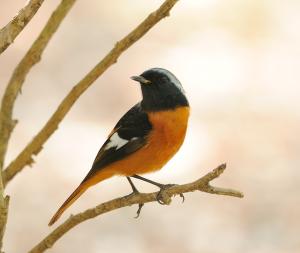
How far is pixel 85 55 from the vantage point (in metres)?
8.99

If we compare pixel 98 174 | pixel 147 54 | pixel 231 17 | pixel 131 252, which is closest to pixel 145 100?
pixel 98 174

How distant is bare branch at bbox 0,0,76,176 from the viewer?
A: 325 cm

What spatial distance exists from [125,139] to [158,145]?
5.9 inches

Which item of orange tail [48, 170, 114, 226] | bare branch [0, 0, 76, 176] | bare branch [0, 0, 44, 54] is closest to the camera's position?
bare branch [0, 0, 44, 54]

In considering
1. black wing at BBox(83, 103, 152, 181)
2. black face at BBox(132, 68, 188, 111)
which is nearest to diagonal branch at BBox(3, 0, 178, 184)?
black wing at BBox(83, 103, 152, 181)

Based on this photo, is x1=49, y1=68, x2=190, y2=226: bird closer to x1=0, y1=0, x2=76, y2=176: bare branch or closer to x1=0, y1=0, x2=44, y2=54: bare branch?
x1=0, y1=0, x2=76, y2=176: bare branch

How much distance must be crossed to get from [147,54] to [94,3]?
177 centimetres

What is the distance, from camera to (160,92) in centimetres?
395

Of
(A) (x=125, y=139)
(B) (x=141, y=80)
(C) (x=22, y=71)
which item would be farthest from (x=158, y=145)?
(C) (x=22, y=71)

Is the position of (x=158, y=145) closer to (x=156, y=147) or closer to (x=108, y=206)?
(x=156, y=147)

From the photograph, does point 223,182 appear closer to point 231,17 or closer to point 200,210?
point 200,210

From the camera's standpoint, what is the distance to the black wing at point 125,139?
3.82 metres

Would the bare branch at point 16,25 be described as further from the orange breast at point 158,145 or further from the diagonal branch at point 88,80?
the orange breast at point 158,145

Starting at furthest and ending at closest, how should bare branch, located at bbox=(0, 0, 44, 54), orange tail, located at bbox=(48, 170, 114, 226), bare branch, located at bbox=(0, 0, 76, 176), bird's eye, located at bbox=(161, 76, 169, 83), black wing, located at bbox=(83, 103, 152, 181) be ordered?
1. bird's eye, located at bbox=(161, 76, 169, 83)
2. black wing, located at bbox=(83, 103, 152, 181)
3. orange tail, located at bbox=(48, 170, 114, 226)
4. bare branch, located at bbox=(0, 0, 76, 176)
5. bare branch, located at bbox=(0, 0, 44, 54)
